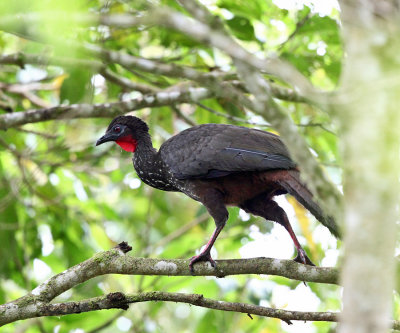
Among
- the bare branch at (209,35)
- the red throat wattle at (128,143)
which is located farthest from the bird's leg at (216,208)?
the bare branch at (209,35)

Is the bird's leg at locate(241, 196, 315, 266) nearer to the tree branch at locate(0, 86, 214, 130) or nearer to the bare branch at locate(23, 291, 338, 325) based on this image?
the tree branch at locate(0, 86, 214, 130)

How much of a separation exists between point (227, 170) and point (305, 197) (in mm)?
716

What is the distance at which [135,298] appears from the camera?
3.25m

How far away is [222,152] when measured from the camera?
433 centimetres

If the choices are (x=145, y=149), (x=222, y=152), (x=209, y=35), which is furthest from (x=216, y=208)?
(x=209, y=35)

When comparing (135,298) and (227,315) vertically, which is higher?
(135,298)

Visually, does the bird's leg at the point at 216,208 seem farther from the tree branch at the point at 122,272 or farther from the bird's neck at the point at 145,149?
the bird's neck at the point at 145,149

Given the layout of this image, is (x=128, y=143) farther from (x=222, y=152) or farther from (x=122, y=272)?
(x=122, y=272)

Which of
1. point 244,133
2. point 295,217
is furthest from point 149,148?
point 295,217

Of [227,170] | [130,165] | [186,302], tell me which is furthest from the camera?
[130,165]

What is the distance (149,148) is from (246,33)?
124 centimetres

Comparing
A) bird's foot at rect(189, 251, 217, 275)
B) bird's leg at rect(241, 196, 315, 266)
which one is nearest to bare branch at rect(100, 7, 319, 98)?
bird's foot at rect(189, 251, 217, 275)

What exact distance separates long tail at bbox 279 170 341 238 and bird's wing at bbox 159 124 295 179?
88mm

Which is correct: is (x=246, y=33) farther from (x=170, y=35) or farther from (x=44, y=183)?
(x=44, y=183)
